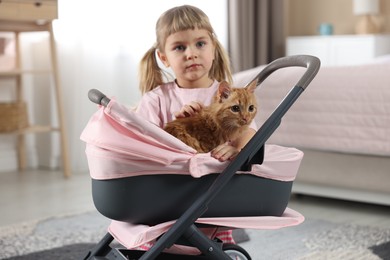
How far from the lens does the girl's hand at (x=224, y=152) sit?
4.89 ft

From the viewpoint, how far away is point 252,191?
1.54m

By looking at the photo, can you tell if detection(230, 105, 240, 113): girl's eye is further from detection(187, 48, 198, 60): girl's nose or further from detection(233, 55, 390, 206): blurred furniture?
detection(233, 55, 390, 206): blurred furniture

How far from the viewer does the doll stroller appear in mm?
1443

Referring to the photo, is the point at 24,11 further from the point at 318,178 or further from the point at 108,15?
the point at 318,178

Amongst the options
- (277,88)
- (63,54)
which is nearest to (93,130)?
(277,88)

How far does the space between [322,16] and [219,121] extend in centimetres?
448

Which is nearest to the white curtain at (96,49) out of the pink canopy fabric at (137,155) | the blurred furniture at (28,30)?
the blurred furniture at (28,30)

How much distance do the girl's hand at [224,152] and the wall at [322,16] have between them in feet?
14.2

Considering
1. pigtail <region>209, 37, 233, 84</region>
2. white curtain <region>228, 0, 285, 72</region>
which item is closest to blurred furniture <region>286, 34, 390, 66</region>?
white curtain <region>228, 0, 285, 72</region>

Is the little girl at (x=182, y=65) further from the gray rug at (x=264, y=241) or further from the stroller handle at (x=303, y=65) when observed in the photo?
the gray rug at (x=264, y=241)

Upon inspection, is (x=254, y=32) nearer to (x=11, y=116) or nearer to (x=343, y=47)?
(x=343, y=47)

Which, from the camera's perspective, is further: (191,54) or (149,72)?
(149,72)

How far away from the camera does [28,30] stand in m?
3.76

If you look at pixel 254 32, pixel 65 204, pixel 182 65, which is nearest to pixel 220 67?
pixel 182 65
